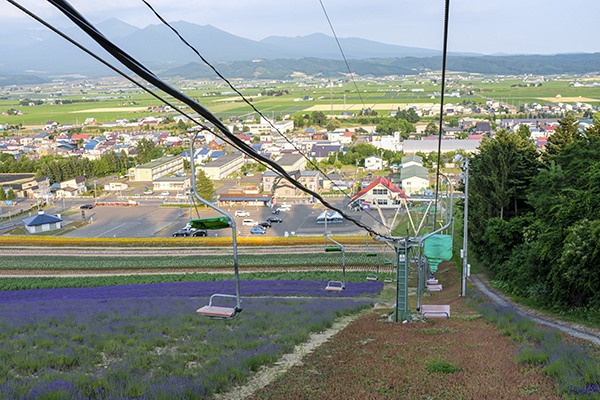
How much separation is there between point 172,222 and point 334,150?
128 feet

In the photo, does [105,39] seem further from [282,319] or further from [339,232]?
[339,232]

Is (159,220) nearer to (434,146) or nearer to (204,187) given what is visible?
(204,187)

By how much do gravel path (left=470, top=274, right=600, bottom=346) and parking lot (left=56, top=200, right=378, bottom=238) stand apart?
1854 cm

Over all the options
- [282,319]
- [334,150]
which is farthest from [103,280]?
[334,150]

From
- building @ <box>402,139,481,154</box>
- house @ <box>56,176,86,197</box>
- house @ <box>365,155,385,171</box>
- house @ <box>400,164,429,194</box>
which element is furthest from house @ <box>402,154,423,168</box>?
house @ <box>56,176,86,197</box>

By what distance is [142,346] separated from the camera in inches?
346

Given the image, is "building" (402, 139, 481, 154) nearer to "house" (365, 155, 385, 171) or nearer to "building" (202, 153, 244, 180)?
"house" (365, 155, 385, 171)

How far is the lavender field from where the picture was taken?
250 inches

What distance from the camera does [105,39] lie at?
2.75 meters

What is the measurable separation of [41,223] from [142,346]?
40.2 m

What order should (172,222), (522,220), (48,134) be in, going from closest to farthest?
(522,220) → (172,222) → (48,134)

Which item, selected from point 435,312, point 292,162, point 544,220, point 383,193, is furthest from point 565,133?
point 292,162

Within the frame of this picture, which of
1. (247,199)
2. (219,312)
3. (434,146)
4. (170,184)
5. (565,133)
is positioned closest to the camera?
(219,312)

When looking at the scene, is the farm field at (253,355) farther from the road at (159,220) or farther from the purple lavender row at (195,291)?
the road at (159,220)
